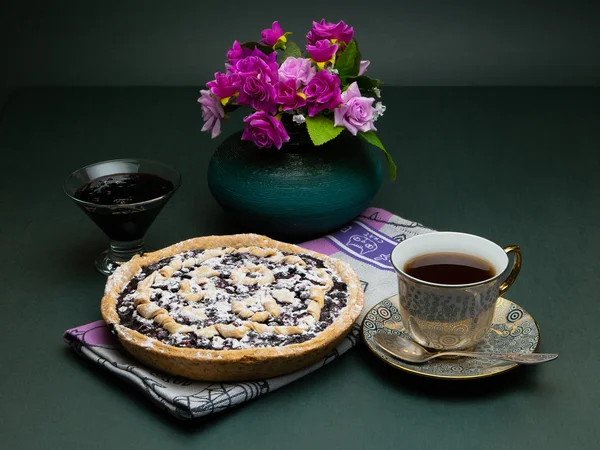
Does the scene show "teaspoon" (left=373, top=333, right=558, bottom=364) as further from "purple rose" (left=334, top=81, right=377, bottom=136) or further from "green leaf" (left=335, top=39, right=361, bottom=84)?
"green leaf" (left=335, top=39, right=361, bottom=84)

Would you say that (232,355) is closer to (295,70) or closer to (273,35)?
(295,70)

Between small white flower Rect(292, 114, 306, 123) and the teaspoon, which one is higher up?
small white flower Rect(292, 114, 306, 123)

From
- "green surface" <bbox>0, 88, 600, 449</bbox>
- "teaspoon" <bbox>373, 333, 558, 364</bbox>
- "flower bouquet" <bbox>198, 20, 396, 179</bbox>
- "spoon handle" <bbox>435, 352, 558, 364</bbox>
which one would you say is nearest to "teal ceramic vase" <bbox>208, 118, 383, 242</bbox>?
"flower bouquet" <bbox>198, 20, 396, 179</bbox>

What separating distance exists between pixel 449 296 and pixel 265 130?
2.36ft

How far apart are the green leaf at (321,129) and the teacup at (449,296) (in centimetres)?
46

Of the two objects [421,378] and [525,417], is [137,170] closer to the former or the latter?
[421,378]

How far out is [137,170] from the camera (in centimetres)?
227

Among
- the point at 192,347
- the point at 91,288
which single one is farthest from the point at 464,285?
the point at 91,288

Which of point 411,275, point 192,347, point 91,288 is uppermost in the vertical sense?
point 411,275

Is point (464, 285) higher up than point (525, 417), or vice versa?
point (464, 285)

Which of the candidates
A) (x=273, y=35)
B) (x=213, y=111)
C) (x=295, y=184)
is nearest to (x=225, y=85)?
(x=213, y=111)

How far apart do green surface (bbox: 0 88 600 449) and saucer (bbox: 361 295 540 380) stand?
0.18ft

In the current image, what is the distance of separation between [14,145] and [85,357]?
4.23 feet

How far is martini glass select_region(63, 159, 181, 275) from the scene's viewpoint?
2.05 metres
